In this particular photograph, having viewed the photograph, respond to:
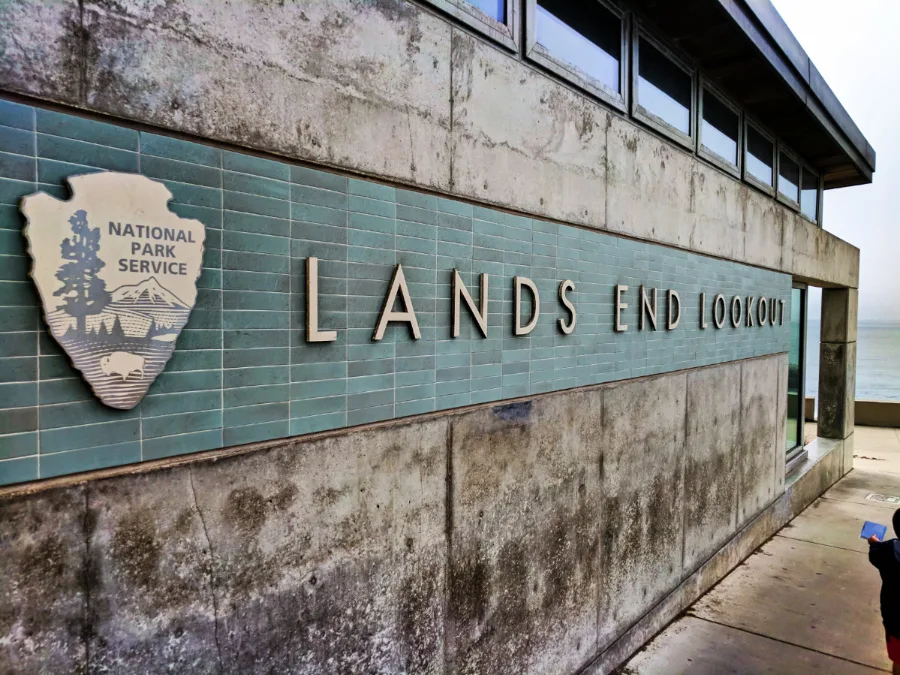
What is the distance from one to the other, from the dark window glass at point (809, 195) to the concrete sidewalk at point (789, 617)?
4.91 m

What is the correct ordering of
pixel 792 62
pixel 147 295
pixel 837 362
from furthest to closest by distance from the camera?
pixel 837 362 < pixel 792 62 < pixel 147 295

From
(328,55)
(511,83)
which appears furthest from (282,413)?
(511,83)

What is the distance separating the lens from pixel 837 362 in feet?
36.8

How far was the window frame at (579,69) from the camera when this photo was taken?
140 inches

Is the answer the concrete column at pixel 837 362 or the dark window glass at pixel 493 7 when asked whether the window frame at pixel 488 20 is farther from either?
the concrete column at pixel 837 362

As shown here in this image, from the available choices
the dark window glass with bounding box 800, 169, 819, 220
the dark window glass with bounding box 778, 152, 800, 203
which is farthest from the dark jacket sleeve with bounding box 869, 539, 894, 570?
the dark window glass with bounding box 800, 169, 819, 220

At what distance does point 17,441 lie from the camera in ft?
5.63

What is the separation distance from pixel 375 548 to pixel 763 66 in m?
6.12

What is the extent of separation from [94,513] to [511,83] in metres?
3.09

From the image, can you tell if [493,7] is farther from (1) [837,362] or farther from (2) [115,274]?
(1) [837,362]

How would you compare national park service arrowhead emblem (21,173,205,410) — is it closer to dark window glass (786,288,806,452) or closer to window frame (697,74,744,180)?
window frame (697,74,744,180)

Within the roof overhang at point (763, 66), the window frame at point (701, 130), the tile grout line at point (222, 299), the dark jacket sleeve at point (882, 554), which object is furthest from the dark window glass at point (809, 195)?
the tile grout line at point (222, 299)

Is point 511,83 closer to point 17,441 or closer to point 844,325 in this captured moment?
point 17,441

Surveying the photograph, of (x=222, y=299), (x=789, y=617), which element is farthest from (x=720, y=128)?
(x=222, y=299)
